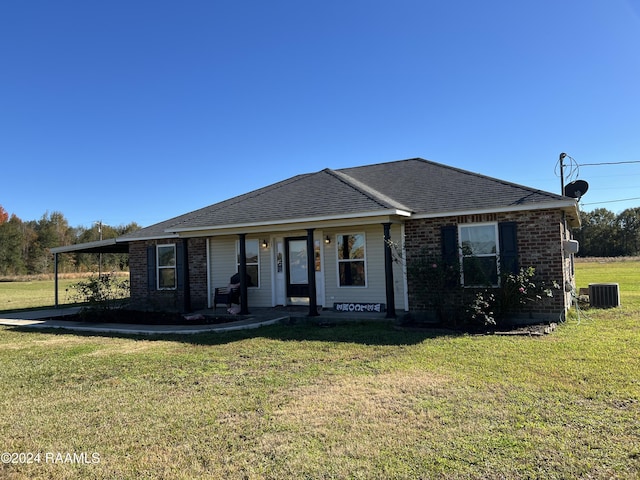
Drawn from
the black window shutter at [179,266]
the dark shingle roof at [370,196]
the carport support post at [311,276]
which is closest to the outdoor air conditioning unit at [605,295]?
the dark shingle roof at [370,196]

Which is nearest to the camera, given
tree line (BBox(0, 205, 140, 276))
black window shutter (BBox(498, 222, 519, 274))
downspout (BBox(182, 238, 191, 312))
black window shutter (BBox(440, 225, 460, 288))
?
black window shutter (BBox(498, 222, 519, 274))

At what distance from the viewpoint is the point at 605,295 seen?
1199 centimetres

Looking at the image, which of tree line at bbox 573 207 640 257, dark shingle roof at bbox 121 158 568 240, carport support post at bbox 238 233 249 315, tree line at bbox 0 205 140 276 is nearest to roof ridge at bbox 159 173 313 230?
dark shingle roof at bbox 121 158 568 240

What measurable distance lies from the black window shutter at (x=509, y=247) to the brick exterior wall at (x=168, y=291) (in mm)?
8707

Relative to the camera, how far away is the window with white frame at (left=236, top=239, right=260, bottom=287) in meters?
13.2

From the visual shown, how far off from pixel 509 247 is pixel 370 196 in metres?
3.40

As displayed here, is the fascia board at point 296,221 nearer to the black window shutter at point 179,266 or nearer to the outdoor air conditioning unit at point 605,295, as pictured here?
the black window shutter at point 179,266

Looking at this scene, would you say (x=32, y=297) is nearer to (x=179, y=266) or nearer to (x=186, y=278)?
(x=179, y=266)

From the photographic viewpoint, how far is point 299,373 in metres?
5.79

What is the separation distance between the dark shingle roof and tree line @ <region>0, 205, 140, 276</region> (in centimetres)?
3869

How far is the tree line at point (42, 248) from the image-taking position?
2110 inches

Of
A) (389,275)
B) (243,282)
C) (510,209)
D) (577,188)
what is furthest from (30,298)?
(577,188)

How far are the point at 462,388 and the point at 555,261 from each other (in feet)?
18.3

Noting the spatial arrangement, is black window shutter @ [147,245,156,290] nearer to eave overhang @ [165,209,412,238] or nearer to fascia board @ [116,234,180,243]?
fascia board @ [116,234,180,243]
